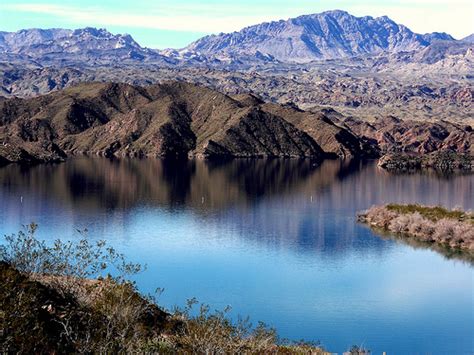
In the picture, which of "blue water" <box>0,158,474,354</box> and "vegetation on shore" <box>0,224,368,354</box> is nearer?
"vegetation on shore" <box>0,224,368,354</box>

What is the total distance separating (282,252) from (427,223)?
97.2 feet

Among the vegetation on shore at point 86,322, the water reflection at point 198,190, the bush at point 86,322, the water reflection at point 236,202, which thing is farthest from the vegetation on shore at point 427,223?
the bush at point 86,322

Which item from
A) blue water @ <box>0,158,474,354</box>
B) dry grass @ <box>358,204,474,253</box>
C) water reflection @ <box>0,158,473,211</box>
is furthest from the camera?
water reflection @ <box>0,158,473,211</box>

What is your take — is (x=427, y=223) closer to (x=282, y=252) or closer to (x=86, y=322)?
(x=282, y=252)

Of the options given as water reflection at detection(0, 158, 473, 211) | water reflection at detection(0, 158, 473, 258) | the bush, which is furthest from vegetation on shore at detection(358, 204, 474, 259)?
the bush

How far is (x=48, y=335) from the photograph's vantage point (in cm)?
3731

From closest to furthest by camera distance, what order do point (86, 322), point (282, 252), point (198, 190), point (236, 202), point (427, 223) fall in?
1. point (86, 322)
2. point (282, 252)
3. point (427, 223)
4. point (236, 202)
5. point (198, 190)

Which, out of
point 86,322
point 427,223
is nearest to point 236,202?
point 427,223

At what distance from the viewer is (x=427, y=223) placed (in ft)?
390

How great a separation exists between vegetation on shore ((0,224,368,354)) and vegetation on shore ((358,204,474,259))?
67554 millimetres

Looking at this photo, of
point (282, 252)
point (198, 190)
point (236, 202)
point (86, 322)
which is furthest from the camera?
point (198, 190)

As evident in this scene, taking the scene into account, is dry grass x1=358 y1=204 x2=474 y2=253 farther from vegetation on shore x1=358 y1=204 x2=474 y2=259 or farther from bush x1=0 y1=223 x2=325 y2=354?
bush x1=0 y1=223 x2=325 y2=354

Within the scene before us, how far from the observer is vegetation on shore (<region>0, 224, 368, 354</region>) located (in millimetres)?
32281

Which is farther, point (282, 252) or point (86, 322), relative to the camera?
point (282, 252)
